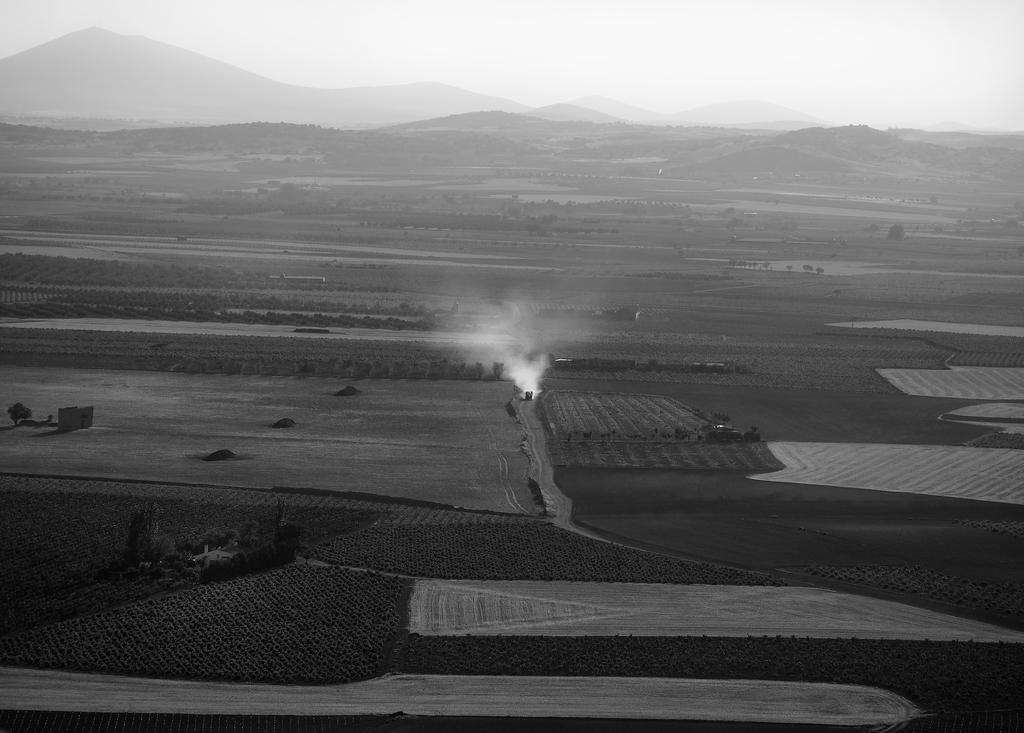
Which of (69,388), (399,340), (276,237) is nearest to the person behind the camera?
(69,388)

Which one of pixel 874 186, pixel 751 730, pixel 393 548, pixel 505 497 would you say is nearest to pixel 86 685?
pixel 393 548

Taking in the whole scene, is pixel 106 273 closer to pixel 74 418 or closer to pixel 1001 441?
pixel 74 418

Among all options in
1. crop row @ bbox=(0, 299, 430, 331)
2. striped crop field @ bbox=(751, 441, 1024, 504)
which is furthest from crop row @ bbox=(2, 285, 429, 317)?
striped crop field @ bbox=(751, 441, 1024, 504)

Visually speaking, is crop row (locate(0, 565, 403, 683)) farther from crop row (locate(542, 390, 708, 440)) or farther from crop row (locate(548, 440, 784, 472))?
crop row (locate(542, 390, 708, 440))

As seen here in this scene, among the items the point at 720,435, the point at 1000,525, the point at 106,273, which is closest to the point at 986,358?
the point at 720,435

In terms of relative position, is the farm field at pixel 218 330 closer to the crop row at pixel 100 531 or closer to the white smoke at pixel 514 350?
the white smoke at pixel 514 350

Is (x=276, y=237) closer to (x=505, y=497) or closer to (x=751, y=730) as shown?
(x=505, y=497)
